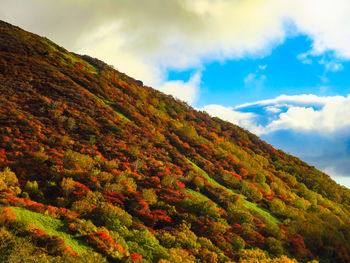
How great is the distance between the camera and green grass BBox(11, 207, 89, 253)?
13.1 meters

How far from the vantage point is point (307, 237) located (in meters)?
27.1

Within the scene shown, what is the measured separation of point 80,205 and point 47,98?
79.9 ft

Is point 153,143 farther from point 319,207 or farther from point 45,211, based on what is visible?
point 319,207

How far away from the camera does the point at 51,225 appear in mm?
14188

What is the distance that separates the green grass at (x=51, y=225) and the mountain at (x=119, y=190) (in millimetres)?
80

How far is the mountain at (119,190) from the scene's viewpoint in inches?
573

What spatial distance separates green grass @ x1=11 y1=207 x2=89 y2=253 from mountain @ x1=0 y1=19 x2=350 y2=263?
80 mm

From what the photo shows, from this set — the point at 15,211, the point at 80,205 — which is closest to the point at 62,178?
the point at 80,205

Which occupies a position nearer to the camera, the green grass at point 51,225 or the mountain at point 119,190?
the green grass at point 51,225

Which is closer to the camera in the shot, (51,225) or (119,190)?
(51,225)

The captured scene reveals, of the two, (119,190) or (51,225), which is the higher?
(119,190)

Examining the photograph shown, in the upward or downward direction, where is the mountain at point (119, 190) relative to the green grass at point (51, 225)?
upward

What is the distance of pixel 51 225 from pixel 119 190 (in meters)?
8.64

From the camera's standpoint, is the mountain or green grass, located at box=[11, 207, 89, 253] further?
the mountain
